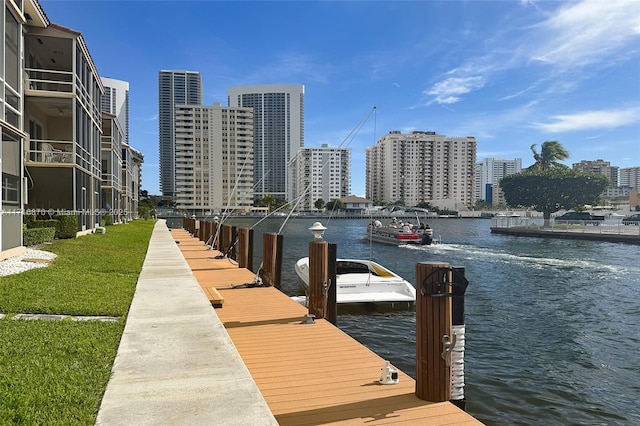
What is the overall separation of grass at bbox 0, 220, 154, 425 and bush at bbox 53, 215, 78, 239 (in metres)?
9.83

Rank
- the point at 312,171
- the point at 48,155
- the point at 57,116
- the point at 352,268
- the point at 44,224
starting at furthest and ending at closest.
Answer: the point at 57,116
the point at 48,155
the point at 44,224
the point at 352,268
the point at 312,171

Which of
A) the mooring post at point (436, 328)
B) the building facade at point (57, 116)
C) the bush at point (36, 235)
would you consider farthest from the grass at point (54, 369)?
the building facade at point (57, 116)

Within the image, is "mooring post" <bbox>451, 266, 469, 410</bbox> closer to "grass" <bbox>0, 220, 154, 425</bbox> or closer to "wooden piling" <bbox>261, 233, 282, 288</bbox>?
"grass" <bbox>0, 220, 154, 425</bbox>

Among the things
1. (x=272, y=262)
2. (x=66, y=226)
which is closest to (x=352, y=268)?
(x=272, y=262)

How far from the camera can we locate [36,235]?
16969 millimetres

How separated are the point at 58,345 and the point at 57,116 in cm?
2493

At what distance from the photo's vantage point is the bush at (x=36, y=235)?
53.1 feet

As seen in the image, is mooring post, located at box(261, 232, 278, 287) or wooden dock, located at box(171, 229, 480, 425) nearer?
wooden dock, located at box(171, 229, 480, 425)

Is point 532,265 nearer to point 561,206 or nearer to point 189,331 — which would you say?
point 189,331

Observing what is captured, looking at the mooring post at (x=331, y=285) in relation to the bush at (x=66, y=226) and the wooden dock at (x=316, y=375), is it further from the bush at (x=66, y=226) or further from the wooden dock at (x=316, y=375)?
the bush at (x=66, y=226)

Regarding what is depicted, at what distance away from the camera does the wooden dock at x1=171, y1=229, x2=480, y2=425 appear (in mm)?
4848

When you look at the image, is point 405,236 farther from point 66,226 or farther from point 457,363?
point 457,363

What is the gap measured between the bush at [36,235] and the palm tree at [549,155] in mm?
92958

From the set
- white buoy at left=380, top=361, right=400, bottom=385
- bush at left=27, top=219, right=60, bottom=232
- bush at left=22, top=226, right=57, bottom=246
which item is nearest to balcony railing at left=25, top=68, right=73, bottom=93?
bush at left=27, top=219, right=60, bottom=232
